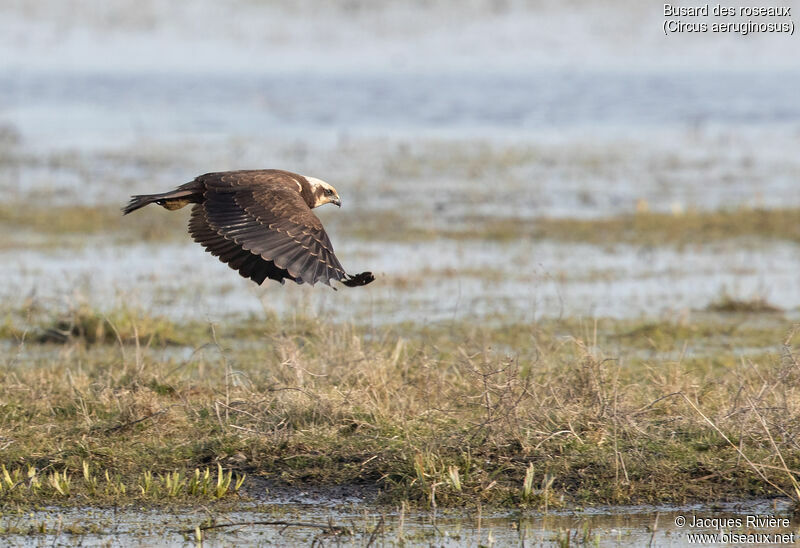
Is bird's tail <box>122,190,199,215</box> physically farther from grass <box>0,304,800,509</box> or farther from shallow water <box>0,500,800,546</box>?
shallow water <box>0,500,800,546</box>

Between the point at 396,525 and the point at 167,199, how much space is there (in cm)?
222

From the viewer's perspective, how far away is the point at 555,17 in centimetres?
4512

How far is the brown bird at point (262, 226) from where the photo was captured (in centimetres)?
589

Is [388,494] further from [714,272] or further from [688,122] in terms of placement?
[688,122]

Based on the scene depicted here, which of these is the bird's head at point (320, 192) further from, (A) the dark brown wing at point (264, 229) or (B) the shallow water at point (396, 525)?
(B) the shallow water at point (396, 525)

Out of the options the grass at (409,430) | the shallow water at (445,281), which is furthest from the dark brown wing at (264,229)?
the shallow water at (445,281)

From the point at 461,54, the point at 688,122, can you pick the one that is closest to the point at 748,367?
the point at 688,122

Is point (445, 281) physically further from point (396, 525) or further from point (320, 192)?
point (396, 525)

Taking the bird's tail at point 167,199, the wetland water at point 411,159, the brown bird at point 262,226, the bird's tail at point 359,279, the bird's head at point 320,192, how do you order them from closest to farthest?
the bird's tail at point 359,279, the brown bird at point 262,226, the bird's tail at point 167,199, the bird's head at point 320,192, the wetland water at point 411,159

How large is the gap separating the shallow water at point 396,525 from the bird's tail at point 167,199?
67.8 inches

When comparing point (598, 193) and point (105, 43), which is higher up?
point (105, 43)

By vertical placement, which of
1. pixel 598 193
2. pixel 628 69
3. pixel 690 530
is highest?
pixel 628 69

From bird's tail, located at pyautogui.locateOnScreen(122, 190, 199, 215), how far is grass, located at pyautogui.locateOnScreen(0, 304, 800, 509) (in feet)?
3.00

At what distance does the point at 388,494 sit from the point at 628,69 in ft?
111
